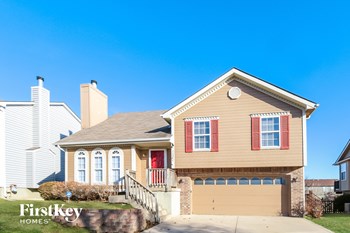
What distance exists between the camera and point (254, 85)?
1661 centimetres

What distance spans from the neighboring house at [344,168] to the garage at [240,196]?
41.5 feet

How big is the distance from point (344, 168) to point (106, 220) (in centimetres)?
2384

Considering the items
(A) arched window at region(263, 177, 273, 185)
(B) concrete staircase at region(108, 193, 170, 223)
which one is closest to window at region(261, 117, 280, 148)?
(A) arched window at region(263, 177, 273, 185)

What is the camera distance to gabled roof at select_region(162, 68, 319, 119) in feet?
51.0

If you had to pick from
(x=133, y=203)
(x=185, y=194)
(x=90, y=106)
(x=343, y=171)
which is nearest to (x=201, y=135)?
(x=185, y=194)

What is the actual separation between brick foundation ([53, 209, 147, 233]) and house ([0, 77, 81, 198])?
34.0 ft

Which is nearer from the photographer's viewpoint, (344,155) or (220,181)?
(220,181)

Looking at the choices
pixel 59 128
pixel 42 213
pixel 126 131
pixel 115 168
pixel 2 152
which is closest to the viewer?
pixel 42 213

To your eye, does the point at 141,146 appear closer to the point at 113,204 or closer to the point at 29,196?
the point at 113,204

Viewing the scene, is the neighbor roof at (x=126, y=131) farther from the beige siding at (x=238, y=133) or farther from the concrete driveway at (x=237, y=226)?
the concrete driveway at (x=237, y=226)

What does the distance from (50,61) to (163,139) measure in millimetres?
8767

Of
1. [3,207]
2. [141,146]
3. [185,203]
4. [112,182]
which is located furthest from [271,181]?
[3,207]

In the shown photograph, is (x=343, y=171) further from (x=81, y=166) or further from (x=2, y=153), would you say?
(x=2, y=153)

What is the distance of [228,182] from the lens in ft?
56.2
